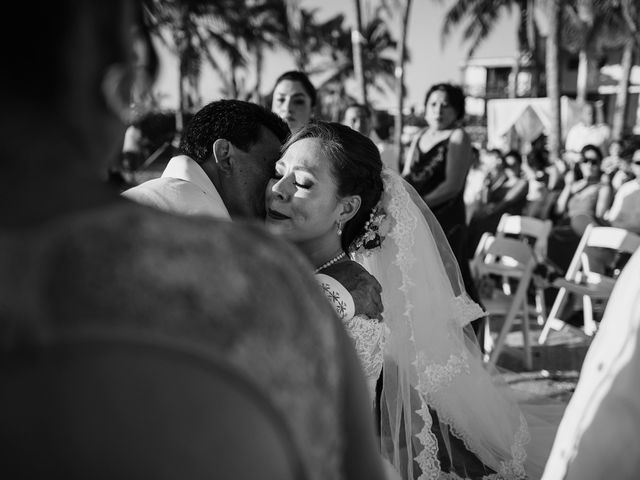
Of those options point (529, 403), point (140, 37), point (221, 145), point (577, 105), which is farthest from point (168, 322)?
point (577, 105)

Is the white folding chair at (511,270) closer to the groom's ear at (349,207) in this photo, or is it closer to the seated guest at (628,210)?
the seated guest at (628,210)

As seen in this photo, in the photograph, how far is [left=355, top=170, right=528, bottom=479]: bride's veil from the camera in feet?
10.2

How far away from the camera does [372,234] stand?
9.31ft

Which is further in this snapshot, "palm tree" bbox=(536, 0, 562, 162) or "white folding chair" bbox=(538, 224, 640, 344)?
"palm tree" bbox=(536, 0, 562, 162)

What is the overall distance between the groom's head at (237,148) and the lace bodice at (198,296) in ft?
5.80

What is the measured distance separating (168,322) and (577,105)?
63.1 ft

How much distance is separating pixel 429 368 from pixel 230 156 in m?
1.48

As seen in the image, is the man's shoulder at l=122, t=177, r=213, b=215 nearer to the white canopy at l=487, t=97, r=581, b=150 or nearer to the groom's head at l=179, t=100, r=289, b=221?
the groom's head at l=179, t=100, r=289, b=221

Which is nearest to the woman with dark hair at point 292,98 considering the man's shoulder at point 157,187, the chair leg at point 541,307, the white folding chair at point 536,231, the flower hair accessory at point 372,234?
the flower hair accessory at point 372,234

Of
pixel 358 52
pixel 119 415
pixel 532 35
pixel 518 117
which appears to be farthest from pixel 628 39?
pixel 119 415

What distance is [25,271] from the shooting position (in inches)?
24.9

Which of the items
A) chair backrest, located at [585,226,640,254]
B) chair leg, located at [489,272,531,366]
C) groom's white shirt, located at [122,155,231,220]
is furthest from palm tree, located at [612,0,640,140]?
groom's white shirt, located at [122,155,231,220]

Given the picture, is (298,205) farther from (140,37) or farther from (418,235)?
(140,37)

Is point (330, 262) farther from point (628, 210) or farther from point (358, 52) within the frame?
point (358, 52)
